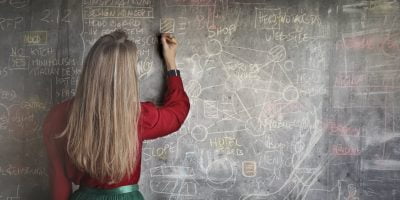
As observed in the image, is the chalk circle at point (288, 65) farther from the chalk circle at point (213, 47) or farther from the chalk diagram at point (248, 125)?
the chalk circle at point (213, 47)

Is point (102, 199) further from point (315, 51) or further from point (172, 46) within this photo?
point (315, 51)

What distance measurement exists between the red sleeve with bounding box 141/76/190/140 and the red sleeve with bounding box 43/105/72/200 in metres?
0.45

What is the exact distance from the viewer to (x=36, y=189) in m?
2.92

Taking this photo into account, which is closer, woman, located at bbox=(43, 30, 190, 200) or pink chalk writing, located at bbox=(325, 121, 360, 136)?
woman, located at bbox=(43, 30, 190, 200)

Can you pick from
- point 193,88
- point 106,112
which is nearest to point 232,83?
point 193,88

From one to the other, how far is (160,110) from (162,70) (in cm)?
68

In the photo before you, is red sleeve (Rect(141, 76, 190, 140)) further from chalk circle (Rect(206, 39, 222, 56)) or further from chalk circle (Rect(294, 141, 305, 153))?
chalk circle (Rect(294, 141, 305, 153))

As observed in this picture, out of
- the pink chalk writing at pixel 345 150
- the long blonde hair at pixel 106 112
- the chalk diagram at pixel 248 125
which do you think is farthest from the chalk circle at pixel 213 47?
the pink chalk writing at pixel 345 150

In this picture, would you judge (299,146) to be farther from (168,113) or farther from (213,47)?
(168,113)

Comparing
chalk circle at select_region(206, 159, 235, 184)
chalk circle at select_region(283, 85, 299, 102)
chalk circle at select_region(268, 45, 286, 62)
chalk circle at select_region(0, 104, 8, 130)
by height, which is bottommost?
chalk circle at select_region(206, 159, 235, 184)

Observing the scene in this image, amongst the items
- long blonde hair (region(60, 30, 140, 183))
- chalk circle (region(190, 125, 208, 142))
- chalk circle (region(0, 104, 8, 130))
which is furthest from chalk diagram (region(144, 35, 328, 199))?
chalk circle (region(0, 104, 8, 130))

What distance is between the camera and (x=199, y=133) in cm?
285

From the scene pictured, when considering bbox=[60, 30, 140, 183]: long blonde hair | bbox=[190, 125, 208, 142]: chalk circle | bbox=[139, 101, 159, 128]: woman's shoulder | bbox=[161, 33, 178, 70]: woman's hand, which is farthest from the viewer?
bbox=[190, 125, 208, 142]: chalk circle

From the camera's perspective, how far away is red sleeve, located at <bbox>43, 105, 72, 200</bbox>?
212 cm
